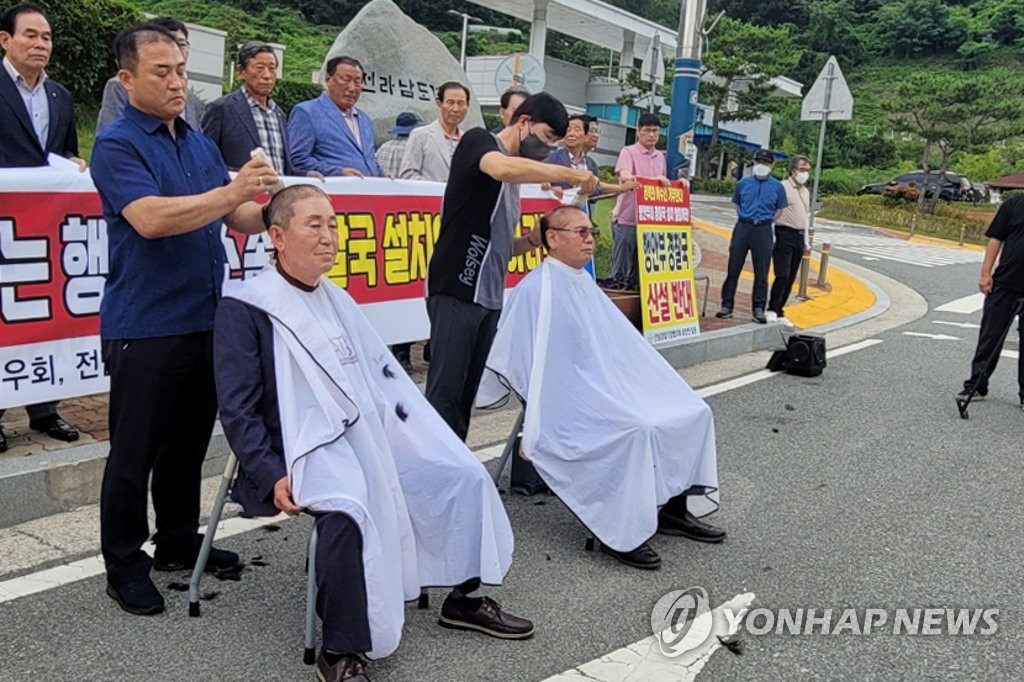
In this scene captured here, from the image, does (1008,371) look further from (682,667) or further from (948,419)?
(682,667)

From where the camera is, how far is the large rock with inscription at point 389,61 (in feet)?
36.9

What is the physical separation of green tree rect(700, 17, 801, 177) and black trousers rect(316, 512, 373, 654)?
1703 inches

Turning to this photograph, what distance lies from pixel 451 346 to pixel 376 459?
1.35 m

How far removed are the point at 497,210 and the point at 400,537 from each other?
5.67 feet

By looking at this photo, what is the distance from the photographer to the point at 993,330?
7.48m

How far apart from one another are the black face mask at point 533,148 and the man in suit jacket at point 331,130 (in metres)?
2.29

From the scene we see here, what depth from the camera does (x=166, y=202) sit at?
9.93 feet

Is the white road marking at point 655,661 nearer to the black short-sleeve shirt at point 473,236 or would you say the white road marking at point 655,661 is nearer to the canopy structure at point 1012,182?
the black short-sleeve shirt at point 473,236

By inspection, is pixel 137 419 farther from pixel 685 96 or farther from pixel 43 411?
pixel 685 96

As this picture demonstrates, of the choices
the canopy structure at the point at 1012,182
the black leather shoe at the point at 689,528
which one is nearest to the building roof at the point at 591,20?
the canopy structure at the point at 1012,182

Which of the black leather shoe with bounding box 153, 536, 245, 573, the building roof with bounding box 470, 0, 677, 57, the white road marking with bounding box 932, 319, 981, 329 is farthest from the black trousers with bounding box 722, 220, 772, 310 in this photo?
the building roof with bounding box 470, 0, 677, 57

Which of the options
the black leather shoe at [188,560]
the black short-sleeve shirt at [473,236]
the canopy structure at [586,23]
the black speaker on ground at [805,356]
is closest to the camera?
the black leather shoe at [188,560]

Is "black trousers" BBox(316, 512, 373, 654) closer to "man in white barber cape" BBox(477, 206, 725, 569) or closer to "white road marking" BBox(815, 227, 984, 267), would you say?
"man in white barber cape" BBox(477, 206, 725, 569)

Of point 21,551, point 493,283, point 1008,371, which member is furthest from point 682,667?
point 1008,371
